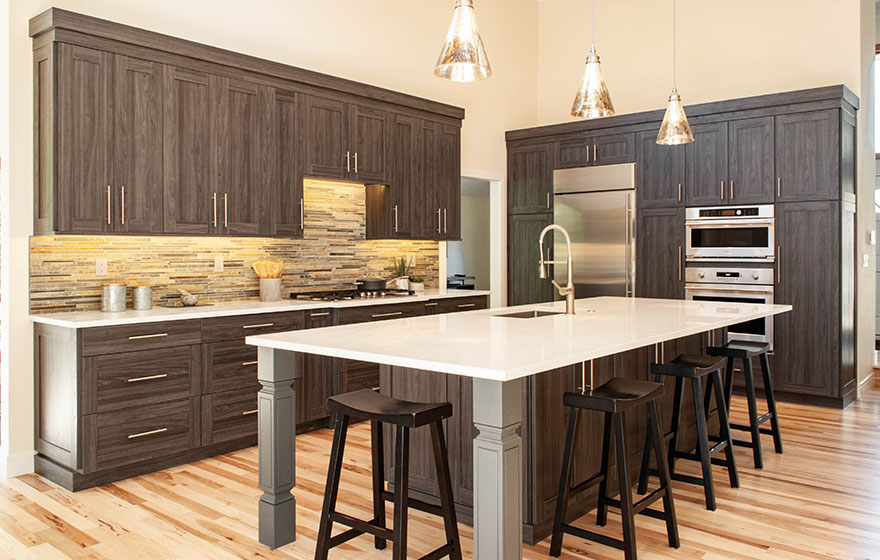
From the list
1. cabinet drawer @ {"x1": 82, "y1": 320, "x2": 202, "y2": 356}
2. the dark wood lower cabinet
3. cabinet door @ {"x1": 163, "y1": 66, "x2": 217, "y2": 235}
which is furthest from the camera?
cabinet door @ {"x1": 163, "y1": 66, "x2": 217, "y2": 235}

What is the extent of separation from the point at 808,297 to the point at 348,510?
165 inches

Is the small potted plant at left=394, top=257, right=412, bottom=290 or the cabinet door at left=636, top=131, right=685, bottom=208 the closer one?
the small potted plant at left=394, top=257, right=412, bottom=290

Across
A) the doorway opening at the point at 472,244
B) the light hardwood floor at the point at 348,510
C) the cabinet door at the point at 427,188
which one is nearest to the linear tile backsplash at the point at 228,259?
the cabinet door at the point at 427,188

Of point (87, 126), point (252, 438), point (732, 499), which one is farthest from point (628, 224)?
point (87, 126)

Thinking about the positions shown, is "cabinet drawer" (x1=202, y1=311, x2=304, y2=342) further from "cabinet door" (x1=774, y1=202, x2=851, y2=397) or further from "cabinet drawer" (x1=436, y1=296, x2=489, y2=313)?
"cabinet door" (x1=774, y1=202, x2=851, y2=397)

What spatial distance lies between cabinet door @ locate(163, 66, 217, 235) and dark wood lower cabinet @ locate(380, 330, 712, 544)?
70.5 inches

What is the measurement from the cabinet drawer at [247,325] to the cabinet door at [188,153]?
0.61 metres

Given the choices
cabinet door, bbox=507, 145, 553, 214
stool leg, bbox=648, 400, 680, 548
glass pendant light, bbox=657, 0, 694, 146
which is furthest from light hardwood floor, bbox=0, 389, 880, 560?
cabinet door, bbox=507, 145, 553, 214

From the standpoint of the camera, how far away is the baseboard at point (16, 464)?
3904 mm

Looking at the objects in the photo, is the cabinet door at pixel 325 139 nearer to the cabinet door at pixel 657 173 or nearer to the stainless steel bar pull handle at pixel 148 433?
the stainless steel bar pull handle at pixel 148 433

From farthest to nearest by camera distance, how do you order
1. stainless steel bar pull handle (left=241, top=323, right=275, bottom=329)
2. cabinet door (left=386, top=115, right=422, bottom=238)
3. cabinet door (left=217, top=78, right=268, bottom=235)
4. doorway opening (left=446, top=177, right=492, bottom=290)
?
doorway opening (left=446, top=177, right=492, bottom=290)
cabinet door (left=386, top=115, right=422, bottom=238)
cabinet door (left=217, top=78, right=268, bottom=235)
stainless steel bar pull handle (left=241, top=323, right=275, bottom=329)

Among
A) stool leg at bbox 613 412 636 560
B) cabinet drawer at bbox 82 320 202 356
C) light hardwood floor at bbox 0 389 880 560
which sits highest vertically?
cabinet drawer at bbox 82 320 202 356

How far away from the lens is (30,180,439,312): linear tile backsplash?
417 cm

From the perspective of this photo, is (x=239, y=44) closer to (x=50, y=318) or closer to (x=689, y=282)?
(x=50, y=318)
